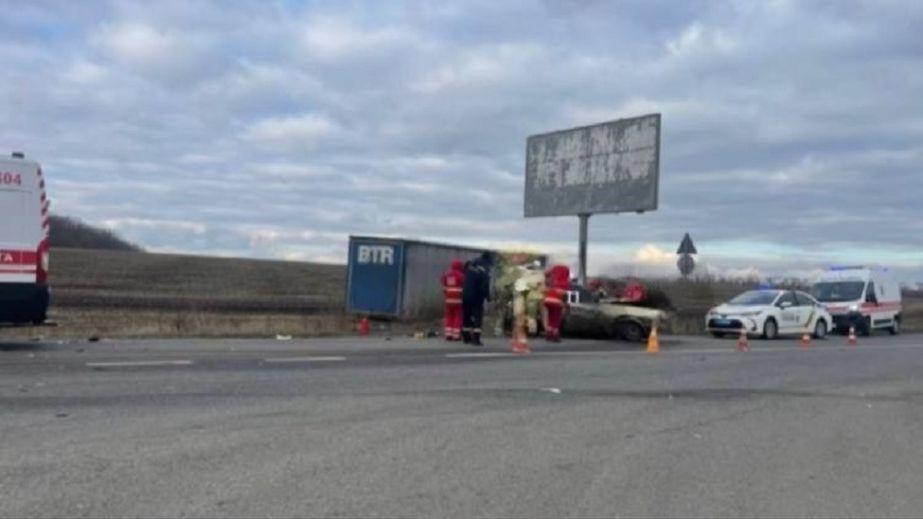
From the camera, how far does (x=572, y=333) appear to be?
26062mm

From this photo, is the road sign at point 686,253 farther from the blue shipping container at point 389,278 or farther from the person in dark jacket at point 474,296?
the person in dark jacket at point 474,296

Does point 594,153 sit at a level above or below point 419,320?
above

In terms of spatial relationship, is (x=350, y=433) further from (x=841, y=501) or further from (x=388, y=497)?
(x=841, y=501)

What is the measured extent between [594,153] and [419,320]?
28.4 feet

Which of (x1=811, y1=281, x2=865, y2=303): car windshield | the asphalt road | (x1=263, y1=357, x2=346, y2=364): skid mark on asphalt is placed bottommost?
the asphalt road

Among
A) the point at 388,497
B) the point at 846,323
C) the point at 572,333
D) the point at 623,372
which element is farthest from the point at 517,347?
the point at 846,323

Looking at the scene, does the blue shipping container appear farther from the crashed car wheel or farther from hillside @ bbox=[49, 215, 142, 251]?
hillside @ bbox=[49, 215, 142, 251]

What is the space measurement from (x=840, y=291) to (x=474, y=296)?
2014cm

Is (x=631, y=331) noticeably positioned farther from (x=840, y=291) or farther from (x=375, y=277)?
(x=840, y=291)

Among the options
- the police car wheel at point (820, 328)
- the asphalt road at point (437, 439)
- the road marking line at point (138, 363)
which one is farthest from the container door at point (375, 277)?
the road marking line at point (138, 363)

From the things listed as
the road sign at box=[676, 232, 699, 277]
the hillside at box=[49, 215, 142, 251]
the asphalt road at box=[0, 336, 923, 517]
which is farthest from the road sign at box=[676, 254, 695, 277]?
the hillside at box=[49, 215, 142, 251]

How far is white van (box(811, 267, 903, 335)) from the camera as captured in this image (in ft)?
118

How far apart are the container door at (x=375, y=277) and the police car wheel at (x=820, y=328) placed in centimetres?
1195

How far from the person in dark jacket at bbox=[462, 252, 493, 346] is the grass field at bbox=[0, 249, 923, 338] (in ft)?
15.4
